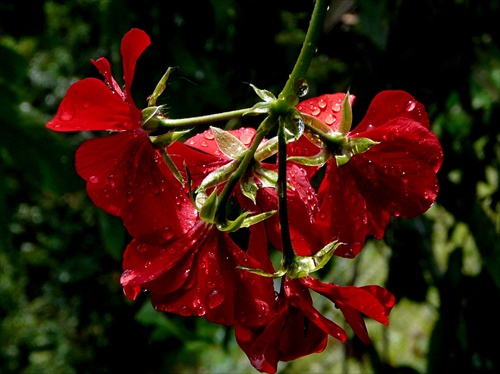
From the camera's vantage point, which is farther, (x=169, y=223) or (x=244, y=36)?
(x=244, y=36)

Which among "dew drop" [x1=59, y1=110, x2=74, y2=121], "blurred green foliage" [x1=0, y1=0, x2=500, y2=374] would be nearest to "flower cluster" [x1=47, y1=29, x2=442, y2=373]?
"dew drop" [x1=59, y1=110, x2=74, y2=121]

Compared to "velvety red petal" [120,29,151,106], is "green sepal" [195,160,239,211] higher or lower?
lower

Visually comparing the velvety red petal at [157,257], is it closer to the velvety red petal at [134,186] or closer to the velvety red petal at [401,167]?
the velvety red petal at [134,186]

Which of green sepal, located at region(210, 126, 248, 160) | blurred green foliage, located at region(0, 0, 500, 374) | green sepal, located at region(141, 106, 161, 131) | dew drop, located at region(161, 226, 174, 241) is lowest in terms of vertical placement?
blurred green foliage, located at region(0, 0, 500, 374)

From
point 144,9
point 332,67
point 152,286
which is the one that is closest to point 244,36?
point 144,9

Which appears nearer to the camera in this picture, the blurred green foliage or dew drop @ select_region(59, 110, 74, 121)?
dew drop @ select_region(59, 110, 74, 121)

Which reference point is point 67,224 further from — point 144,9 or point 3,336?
point 144,9

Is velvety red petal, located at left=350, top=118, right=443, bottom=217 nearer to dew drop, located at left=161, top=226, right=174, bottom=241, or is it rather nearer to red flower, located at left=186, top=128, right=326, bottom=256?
red flower, located at left=186, top=128, right=326, bottom=256
